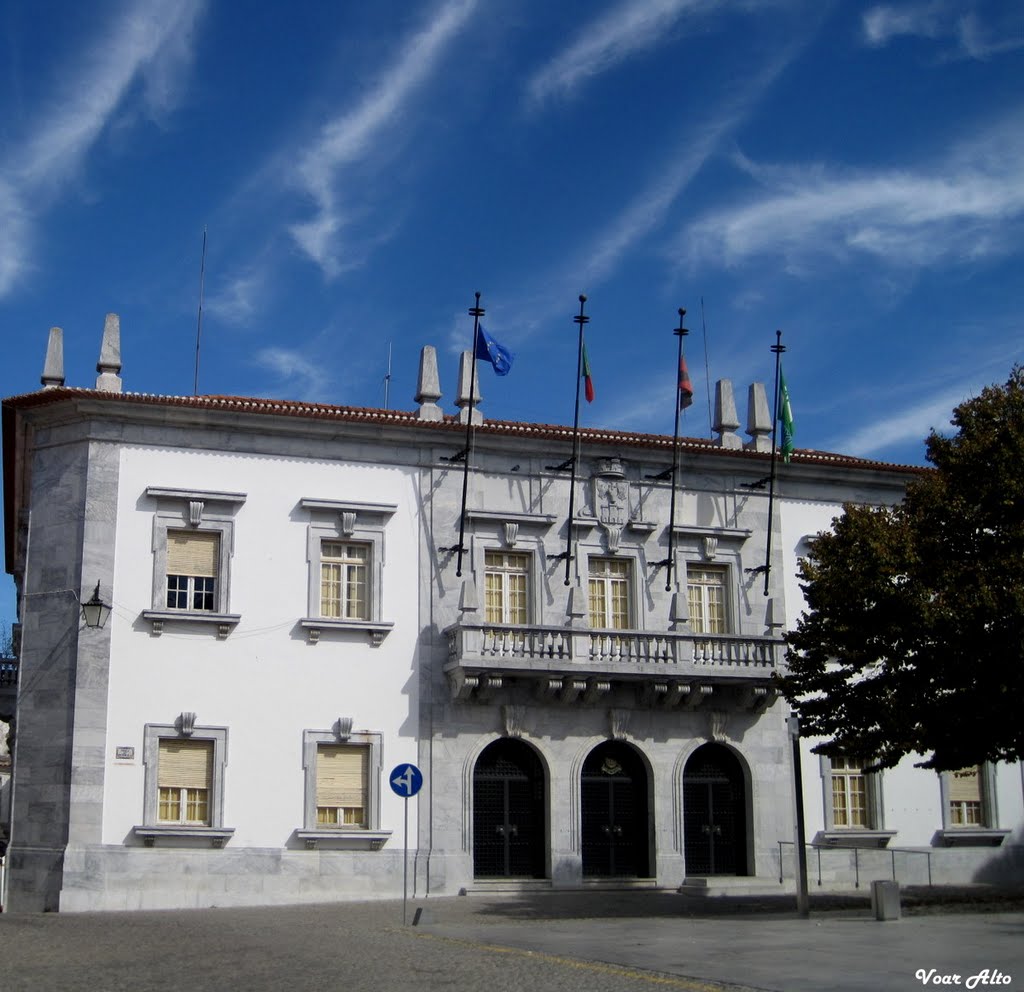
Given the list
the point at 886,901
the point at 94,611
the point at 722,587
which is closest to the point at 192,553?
the point at 94,611

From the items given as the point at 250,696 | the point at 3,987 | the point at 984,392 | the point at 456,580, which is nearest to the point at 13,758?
the point at 250,696

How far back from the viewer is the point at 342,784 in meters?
29.4

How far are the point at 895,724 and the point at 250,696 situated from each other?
12.4m

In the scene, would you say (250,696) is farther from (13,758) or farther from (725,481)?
(725,481)

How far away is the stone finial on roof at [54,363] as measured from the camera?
3092cm

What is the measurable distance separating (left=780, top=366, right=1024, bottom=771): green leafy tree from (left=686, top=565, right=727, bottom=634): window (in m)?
6.35

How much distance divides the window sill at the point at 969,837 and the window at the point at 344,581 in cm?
1403

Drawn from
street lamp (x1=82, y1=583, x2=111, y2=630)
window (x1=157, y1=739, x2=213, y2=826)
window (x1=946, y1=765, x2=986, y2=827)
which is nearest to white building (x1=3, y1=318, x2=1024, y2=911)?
window (x1=157, y1=739, x2=213, y2=826)

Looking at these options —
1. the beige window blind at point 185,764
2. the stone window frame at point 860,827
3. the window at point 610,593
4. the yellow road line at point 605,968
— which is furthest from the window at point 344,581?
the yellow road line at point 605,968

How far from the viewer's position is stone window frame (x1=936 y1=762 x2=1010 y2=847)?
33.2 m

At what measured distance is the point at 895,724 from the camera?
980 inches

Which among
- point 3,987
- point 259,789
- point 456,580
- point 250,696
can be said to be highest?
point 456,580

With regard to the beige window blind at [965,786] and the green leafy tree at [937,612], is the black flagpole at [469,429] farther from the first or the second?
the beige window blind at [965,786]

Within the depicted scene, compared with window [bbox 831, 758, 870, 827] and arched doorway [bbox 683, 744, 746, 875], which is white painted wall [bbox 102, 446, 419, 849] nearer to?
arched doorway [bbox 683, 744, 746, 875]
